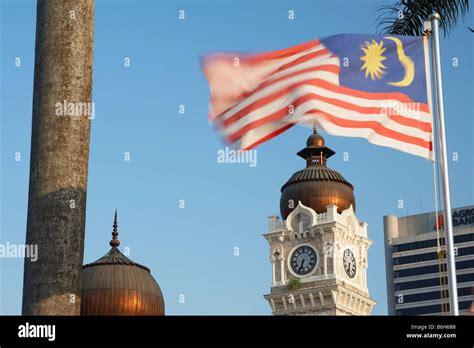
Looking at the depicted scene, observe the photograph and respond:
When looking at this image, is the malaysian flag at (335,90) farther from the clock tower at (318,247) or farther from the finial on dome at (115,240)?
the clock tower at (318,247)

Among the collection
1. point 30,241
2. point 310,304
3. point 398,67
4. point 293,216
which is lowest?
point 30,241

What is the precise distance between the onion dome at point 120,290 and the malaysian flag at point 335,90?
64280mm

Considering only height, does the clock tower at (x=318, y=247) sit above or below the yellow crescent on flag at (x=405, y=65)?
above

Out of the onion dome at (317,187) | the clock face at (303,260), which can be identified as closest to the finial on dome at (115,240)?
the clock face at (303,260)

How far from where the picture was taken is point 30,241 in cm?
1200

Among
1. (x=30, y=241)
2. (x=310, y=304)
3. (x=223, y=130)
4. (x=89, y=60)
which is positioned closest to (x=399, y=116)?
(x=223, y=130)

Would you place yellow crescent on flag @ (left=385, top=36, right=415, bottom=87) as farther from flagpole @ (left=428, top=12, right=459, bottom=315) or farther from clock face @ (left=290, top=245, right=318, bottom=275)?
clock face @ (left=290, top=245, right=318, bottom=275)

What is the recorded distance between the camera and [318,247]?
464 ft

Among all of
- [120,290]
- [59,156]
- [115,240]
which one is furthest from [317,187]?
[59,156]

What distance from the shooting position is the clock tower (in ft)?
448

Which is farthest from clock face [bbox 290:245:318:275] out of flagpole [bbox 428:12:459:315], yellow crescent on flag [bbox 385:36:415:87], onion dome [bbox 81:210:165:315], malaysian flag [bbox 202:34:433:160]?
flagpole [bbox 428:12:459:315]

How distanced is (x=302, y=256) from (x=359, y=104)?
126123mm

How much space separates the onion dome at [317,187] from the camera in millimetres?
144750
